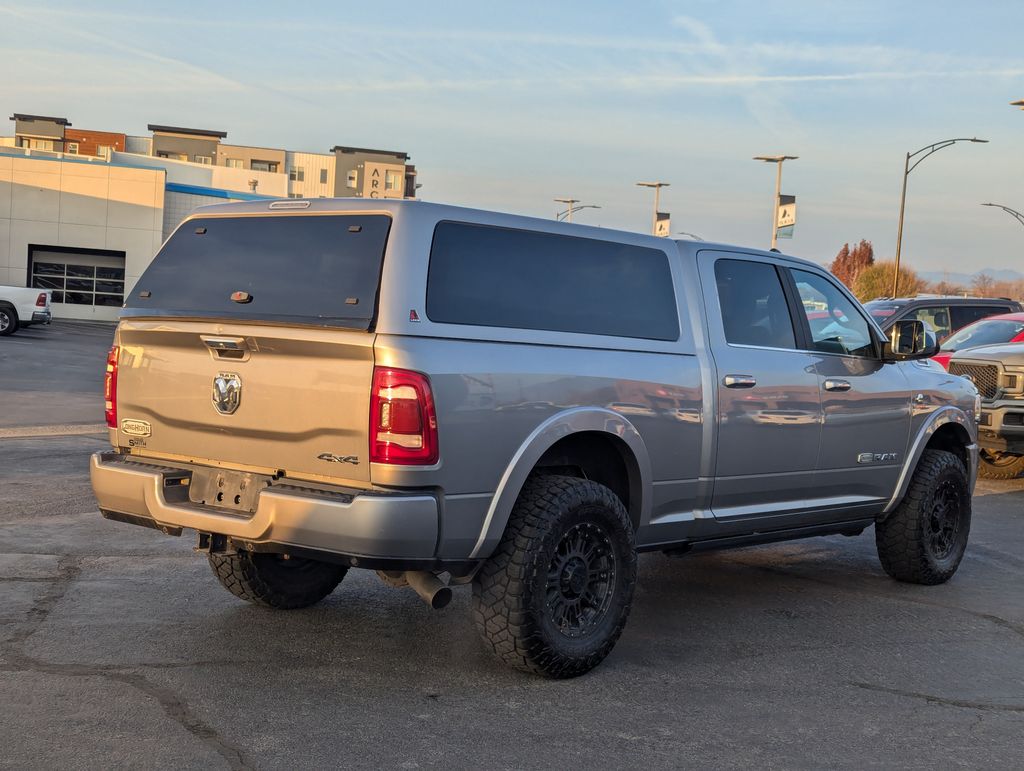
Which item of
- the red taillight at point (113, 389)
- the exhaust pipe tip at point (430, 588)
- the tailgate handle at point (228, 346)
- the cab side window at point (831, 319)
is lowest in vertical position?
the exhaust pipe tip at point (430, 588)

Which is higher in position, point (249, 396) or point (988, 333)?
point (988, 333)

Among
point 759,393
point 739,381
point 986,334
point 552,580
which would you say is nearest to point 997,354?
point 986,334

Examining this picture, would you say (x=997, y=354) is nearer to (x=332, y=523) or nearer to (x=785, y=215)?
(x=332, y=523)

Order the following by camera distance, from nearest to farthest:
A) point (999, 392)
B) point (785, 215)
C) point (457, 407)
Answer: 1. point (457, 407)
2. point (999, 392)
3. point (785, 215)

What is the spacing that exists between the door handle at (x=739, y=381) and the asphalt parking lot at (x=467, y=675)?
4.21ft

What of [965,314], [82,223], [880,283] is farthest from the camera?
[880,283]

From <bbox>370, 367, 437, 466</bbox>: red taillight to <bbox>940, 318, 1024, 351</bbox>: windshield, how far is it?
12.2 metres

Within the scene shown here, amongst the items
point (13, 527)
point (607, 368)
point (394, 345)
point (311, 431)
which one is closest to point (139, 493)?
point (311, 431)

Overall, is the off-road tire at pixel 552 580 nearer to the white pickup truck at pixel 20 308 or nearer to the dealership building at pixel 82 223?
the white pickup truck at pixel 20 308

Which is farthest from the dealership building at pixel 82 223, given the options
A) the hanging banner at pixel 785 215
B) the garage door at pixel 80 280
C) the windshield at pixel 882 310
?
the windshield at pixel 882 310

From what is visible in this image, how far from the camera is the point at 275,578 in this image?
20.2 ft

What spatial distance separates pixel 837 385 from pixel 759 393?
→ 2.51 ft

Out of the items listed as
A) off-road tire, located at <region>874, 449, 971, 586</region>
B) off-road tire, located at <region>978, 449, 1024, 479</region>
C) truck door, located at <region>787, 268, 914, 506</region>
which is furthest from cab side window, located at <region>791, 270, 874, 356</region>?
off-road tire, located at <region>978, 449, 1024, 479</region>

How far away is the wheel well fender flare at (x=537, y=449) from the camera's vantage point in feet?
16.4
